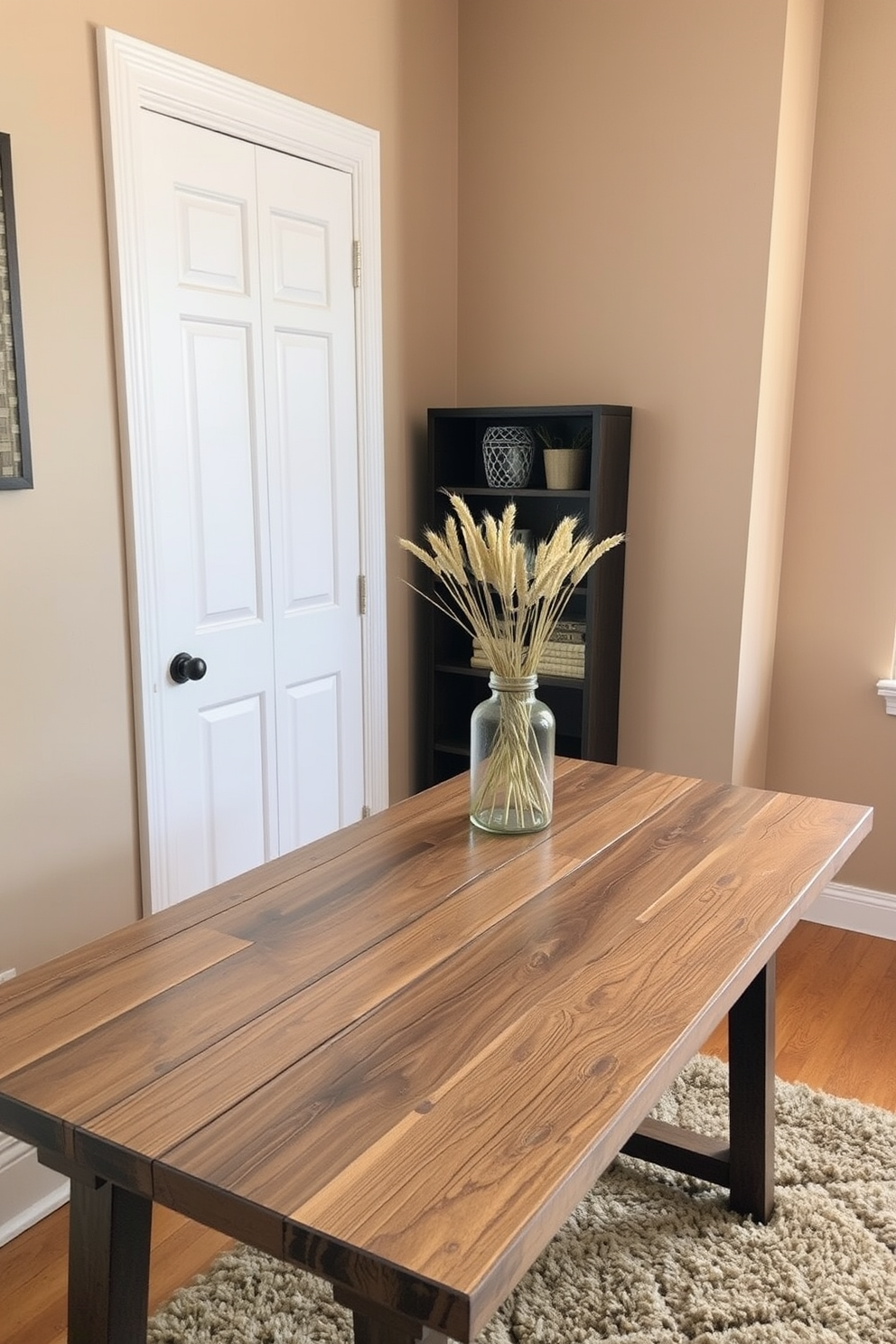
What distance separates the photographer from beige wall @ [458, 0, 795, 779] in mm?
3014

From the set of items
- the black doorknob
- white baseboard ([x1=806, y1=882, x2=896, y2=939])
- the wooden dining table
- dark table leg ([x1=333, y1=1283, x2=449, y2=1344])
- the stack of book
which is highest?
the black doorknob

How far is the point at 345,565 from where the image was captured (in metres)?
3.11

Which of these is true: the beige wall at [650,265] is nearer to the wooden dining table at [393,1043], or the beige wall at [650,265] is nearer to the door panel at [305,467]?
the door panel at [305,467]

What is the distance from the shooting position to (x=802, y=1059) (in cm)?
280

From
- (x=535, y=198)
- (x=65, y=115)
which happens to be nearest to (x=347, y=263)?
(x=535, y=198)

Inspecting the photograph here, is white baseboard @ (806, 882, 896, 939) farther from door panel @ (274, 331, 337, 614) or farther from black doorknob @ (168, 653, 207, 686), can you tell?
black doorknob @ (168, 653, 207, 686)

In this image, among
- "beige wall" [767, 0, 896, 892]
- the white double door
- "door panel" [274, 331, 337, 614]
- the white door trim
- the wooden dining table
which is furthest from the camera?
"beige wall" [767, 0, 896, 892]

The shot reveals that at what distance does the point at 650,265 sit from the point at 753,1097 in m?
2.23

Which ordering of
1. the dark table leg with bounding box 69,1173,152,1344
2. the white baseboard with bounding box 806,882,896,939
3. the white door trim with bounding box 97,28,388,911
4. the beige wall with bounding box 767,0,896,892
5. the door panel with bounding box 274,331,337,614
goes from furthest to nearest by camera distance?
the white baseboard with bounding box 806,882,896,939, the beige wall with bounding box 767,0,896,892, the door panel with bounding box 274,331,337,614, the white door trim with bounding box 97,28,388,911, the dark table leg with bounding box 69,1173,152,1344

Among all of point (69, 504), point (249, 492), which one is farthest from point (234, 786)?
point (69, 504)

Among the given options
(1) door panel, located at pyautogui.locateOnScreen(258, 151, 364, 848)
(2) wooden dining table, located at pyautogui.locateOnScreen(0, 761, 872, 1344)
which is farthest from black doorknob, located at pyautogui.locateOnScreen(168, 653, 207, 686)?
(2) wooden dining table, located at pyautogui.locateOnScreen(0, 761, 872, 1344)

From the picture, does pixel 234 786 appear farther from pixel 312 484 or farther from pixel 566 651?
pixel 566 651

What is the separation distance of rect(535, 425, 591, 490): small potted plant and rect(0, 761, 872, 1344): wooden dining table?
1467 millimetres

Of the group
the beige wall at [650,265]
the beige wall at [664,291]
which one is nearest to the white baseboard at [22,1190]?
the beige wall at [664,291]
